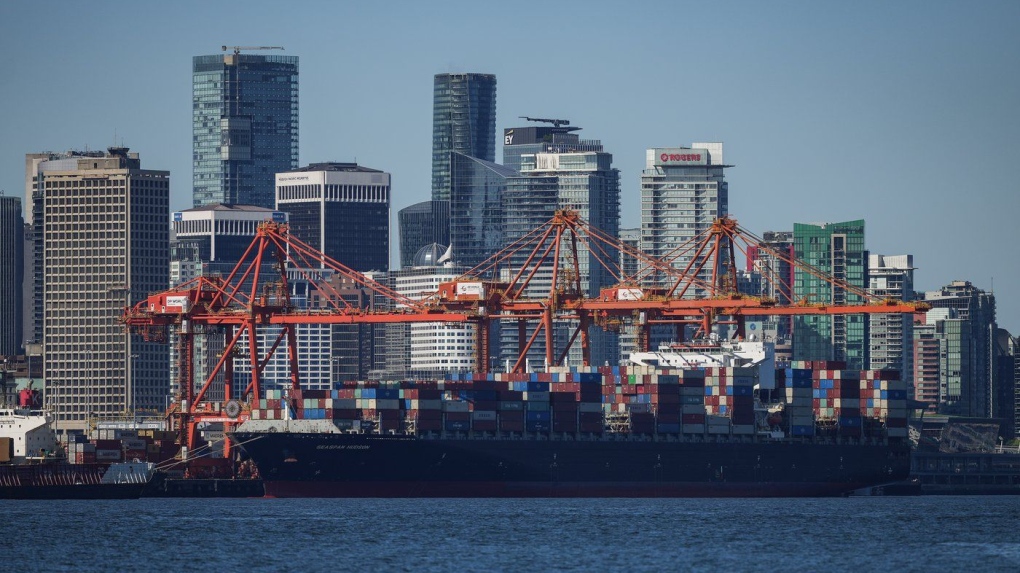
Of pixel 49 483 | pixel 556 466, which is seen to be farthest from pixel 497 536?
pixel 49 483

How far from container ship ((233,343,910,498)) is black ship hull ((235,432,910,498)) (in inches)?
3.2

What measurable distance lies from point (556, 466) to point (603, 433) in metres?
4.03

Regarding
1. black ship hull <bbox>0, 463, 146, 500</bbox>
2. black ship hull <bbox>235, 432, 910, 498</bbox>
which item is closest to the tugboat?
black ship hull <bbox>0, 463, 146, 500</bbox>

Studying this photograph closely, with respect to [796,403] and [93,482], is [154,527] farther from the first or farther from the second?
[796,403]

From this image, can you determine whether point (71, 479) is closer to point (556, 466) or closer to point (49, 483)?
point (49, 483)

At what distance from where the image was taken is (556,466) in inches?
5039

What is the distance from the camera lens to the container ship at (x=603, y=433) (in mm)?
124562

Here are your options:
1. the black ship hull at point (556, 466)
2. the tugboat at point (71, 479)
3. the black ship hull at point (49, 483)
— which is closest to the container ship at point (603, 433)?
the black ship hull at point (556, 466)

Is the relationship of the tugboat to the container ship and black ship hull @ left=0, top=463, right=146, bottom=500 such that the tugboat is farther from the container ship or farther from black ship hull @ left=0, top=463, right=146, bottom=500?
the container ship

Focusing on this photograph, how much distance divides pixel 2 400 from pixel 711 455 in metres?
49.8

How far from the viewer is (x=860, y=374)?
14038 cm

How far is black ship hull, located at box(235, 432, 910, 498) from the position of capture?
124 m

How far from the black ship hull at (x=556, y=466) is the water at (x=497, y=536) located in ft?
6.49

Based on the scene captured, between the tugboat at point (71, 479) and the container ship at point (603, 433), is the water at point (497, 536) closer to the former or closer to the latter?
the tugboat at point (71, 479)
